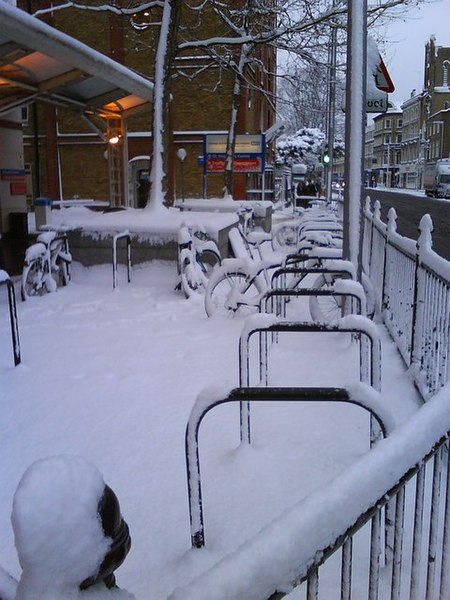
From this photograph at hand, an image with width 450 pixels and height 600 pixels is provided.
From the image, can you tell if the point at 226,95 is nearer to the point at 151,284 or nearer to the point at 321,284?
the point at 151,284

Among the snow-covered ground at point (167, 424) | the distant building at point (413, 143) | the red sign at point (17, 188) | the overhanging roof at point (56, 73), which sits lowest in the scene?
the snow-covered ground at point (167, 424)

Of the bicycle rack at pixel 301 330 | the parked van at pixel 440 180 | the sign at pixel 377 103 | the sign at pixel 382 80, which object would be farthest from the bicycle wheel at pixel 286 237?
the parked van at pixel 440 180

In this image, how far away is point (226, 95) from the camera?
32000mm

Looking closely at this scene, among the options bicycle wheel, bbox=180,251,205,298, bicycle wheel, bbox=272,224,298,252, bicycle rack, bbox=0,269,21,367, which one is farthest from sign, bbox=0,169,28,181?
bicycle rack, bbox=0,269,21,367

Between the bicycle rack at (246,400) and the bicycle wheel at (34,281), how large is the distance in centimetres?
661

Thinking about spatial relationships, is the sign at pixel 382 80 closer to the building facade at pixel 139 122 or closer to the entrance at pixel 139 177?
the entrance at pixel 139 177

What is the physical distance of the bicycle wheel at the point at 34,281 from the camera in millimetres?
8961

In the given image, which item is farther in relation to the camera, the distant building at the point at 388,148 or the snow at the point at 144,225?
the distant building at the point at 388,148

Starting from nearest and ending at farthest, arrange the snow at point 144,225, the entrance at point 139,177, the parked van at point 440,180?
1. the snow at point 144,225
2. the entrance at point 139,177
3. the parked van at point 440,180

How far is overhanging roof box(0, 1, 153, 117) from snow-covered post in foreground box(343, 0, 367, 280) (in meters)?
4.92

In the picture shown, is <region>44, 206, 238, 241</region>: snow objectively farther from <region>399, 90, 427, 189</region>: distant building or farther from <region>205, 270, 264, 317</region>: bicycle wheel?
<region>399, 90, 427, 189</region>: distant building

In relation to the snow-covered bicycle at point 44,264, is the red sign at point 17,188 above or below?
above

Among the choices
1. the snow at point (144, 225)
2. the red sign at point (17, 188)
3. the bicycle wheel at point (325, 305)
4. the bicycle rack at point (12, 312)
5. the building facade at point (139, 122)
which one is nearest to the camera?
the bicycle rack at point (12, 312)

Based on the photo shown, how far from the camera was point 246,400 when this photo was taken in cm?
273
